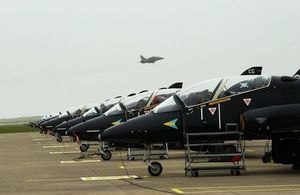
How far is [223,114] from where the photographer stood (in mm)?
14289

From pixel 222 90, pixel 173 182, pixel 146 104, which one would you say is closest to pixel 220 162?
pixel 222 90

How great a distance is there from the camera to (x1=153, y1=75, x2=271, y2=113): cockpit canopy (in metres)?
14.5

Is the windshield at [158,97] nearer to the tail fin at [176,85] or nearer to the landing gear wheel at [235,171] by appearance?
the tail fin at [176,85]

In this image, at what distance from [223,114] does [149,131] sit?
192 cm

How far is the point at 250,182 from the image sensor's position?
12.4 metres

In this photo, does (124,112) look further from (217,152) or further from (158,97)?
(217,152)

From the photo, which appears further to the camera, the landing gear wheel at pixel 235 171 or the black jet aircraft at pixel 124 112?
the black jet aircraft at pixel 124 112

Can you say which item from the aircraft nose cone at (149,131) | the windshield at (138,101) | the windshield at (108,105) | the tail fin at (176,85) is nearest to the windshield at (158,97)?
the windshield at (138,101)

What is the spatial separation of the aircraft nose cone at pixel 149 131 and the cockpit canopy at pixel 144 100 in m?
7.83

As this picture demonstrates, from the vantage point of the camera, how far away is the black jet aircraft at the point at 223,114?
14.2 metres

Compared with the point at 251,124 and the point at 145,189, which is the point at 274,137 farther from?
the point at 145,189

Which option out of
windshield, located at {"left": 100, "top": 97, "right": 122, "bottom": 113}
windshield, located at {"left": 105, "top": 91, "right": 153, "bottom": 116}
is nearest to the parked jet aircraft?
windshield, located at {"left": 100, "top": 97, "right": 122, "bottom": 113}

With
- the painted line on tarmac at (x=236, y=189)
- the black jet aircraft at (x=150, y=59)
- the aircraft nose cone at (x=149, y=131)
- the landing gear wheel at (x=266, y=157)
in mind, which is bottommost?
the painted line on tarmac at (x=236, y=189)

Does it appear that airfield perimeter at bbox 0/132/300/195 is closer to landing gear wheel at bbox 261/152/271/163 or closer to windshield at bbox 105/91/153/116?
landing gear wheel at bbox 261/152/271/163
